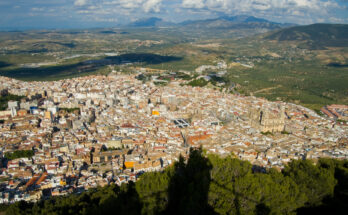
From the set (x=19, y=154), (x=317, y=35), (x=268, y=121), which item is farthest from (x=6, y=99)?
(x=317, y=35)

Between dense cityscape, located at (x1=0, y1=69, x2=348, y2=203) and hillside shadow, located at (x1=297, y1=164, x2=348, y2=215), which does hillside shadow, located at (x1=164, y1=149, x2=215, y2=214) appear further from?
hillside shadow, located at (x1=297, y1=164, x2=348, y2=215)

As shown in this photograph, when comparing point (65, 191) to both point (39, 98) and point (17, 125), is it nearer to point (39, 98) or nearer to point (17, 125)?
point (17, 125)

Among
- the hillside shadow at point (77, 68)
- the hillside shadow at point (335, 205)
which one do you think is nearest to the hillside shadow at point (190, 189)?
the hillside shadow at point (335, 205)

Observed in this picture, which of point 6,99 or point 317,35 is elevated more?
point 317,35

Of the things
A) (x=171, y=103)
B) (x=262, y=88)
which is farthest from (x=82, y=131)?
(x=262, y=88)

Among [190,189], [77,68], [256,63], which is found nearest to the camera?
[190,189]

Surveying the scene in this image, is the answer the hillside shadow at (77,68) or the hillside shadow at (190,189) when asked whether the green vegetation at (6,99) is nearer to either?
the hillside shadow at (77,68)

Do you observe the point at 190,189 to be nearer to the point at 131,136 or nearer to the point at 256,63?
the point at 131,136

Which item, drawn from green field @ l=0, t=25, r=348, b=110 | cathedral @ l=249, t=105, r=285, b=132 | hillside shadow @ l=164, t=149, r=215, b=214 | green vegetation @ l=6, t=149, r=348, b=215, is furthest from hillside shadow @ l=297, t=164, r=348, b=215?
green field @ l=0, t=25, r=348, b=110
